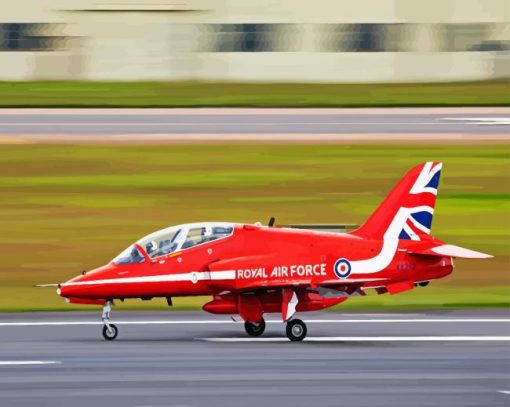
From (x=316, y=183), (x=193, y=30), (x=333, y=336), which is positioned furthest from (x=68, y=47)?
(x=333, y=336)

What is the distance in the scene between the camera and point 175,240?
19.9 meters

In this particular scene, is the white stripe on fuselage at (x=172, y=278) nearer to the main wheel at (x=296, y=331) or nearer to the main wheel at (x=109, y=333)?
the main wheel at (x=109, y=333)

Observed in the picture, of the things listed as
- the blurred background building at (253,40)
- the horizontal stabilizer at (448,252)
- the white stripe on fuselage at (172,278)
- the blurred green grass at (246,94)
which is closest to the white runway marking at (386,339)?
the white stripe on fuselage at (172,278)

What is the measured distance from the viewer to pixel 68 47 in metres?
53.1

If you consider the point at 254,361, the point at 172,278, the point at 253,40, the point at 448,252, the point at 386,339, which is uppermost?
the point at 253,40

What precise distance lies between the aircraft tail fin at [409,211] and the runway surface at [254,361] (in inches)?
56.6

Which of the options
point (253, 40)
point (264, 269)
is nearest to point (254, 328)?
point (264, 269)

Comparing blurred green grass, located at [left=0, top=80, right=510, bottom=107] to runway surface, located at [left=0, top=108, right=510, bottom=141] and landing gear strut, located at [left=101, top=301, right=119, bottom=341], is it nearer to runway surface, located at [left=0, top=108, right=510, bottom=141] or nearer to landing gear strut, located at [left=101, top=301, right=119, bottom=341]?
runway surface, located at [left=0, top=108, right=510, bottom=141]

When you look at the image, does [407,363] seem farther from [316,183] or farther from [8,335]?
[316,183]

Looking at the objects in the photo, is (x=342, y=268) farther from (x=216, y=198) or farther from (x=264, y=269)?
(x=216, y=198)

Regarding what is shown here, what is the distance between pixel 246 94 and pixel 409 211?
29.2 metres

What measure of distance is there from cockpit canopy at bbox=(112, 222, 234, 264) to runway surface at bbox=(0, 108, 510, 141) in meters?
18.1

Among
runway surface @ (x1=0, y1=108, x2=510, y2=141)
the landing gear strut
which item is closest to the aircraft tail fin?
the landing gear strut

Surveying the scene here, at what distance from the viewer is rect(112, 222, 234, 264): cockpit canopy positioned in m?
19.8
